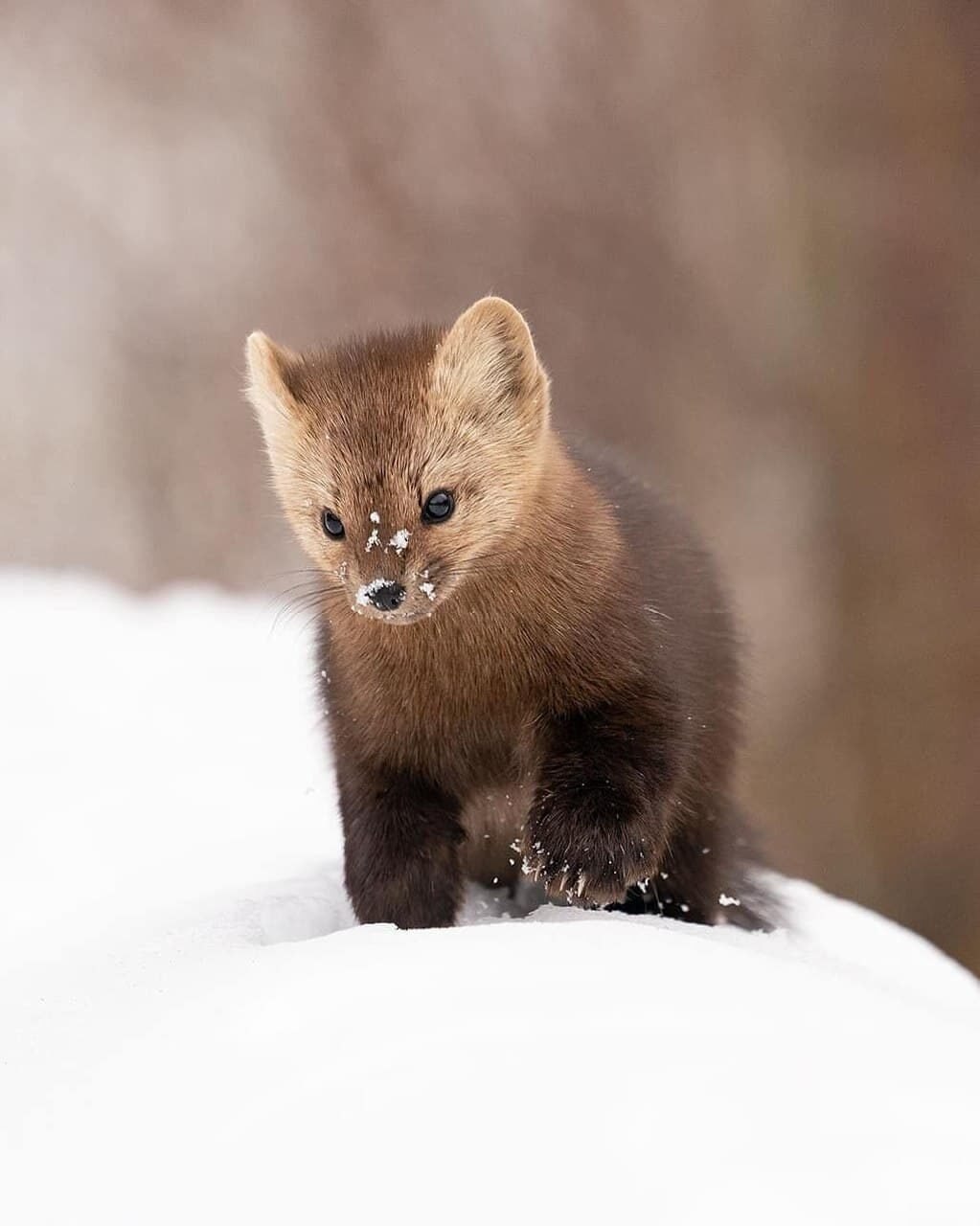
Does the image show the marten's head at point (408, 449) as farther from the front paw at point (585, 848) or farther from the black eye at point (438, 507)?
the front paw at point (585, 848)

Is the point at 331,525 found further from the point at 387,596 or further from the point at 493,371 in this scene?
the point at 493,371

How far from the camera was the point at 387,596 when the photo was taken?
229cm

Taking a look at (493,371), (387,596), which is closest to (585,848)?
(387,596)

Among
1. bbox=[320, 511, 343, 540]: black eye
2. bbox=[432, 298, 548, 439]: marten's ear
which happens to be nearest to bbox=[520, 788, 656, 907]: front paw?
bbox=[320, 511, 343, 540]: black eye

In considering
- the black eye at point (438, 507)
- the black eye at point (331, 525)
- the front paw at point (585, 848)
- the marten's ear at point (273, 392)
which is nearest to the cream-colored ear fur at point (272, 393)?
the marten's ear at point (273, 392)

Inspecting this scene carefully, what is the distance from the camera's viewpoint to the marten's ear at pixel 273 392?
2.55 metres

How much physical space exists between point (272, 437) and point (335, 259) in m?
4.91

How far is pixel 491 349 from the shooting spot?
2.53 meters

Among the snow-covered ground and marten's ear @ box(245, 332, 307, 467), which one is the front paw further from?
marten's ear @ box(245, 332, 307, 467)

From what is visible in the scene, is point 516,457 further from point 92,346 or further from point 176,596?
point 92,346

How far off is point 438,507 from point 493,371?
0.28 meters

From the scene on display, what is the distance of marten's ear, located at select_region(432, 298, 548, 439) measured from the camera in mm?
2488

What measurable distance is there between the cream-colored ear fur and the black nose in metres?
0.38

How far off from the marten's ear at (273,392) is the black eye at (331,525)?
6.7 inches
